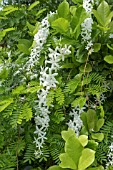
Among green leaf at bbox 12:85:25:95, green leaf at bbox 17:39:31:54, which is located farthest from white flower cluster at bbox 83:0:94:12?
green leaf at bbox 12:85:25:95

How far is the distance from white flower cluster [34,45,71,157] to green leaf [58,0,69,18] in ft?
0.54

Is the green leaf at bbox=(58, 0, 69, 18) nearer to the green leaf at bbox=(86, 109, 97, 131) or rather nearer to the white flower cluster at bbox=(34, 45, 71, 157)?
the white flower cluster at bbox=(34, 45, 71, 157)

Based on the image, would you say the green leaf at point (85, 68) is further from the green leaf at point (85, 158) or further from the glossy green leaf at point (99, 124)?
the green leaf at point (85, 158)

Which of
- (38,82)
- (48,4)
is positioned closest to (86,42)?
(38,82)

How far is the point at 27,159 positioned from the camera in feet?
3.87

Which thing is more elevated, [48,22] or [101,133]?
[48,22]

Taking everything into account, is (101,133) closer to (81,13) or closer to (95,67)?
(95,67)

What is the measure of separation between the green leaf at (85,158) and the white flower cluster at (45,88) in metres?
0.24

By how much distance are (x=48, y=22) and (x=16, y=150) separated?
1.59 feet

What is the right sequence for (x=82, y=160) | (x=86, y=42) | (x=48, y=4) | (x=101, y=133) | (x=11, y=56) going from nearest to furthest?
(x=82, y=160) → (x=101, y=133) → (x=86, y=42) → (x=11, y=56) → (x=48, y=4)

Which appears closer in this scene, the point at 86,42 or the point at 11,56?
the point at 86,42

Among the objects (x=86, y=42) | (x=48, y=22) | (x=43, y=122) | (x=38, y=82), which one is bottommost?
(x=43, y=122)

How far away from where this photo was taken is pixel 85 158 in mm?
967

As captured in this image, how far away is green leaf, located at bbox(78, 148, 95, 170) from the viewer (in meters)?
0.96
